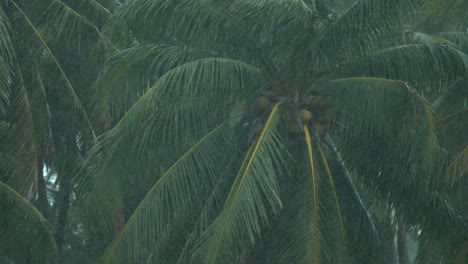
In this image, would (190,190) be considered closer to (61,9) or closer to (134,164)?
(134,164)

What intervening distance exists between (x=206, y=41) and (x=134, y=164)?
192 cm

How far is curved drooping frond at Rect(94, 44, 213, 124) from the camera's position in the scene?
14422 mm

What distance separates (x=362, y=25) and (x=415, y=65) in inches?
34.1

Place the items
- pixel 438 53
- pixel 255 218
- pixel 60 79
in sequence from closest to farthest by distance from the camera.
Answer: pixel 255 218
pixel 438 53
pixel 60 79

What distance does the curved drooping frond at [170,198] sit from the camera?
14164 mm

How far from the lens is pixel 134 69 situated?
14625 mm

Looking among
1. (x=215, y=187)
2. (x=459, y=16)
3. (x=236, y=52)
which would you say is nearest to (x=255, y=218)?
(x=215, y=187)

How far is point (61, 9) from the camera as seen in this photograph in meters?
17.6

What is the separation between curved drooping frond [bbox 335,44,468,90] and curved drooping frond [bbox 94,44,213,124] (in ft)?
6.78

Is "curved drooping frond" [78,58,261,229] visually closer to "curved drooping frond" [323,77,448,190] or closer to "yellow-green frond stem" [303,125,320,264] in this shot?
"yellow-green frond stem" [303,125,320,264]

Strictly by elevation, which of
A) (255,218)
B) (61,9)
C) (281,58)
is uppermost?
(61,9)

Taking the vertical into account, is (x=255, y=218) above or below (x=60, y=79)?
below

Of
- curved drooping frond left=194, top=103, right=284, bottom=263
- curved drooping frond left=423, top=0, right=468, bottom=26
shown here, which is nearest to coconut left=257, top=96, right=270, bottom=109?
curved drooping frond left=194, top=103, right=284, bottom=263

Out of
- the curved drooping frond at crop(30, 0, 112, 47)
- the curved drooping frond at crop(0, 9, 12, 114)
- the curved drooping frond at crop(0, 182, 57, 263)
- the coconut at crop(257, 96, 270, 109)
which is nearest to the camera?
the coconut at crop(257, 96, 270, 109)
